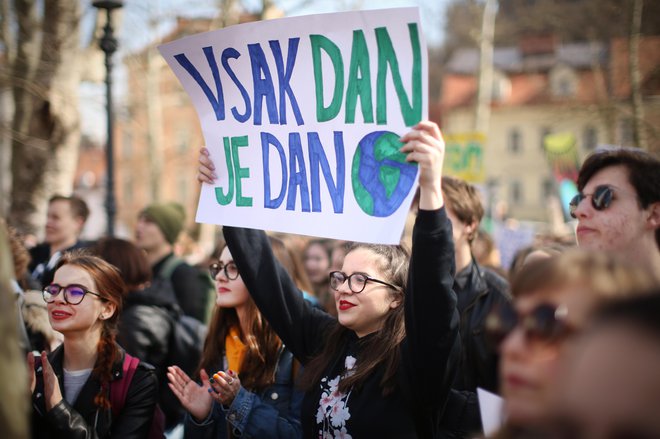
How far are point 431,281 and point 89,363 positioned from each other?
67.4 inches

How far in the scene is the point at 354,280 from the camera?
2.98 metres

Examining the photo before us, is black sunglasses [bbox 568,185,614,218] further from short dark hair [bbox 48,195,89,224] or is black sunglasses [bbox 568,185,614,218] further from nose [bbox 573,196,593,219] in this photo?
short dark hair [bbox 48,195,89,224]

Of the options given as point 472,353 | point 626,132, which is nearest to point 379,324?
point 472,353

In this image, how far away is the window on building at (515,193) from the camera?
52875mm

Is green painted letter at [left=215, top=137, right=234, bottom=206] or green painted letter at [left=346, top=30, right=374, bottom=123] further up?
green painted letter at [left=346, top=30, right=374, bottom=123]

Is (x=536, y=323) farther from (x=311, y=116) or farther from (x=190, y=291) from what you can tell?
(x=190, y=291)

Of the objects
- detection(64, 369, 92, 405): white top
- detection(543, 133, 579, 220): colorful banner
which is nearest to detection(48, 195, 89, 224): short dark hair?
detection(64, 369, 92, 405): white top

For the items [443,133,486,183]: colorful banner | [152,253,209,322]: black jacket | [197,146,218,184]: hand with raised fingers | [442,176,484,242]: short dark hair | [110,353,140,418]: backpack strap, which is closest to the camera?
[110,353,140,418]: backpack strap

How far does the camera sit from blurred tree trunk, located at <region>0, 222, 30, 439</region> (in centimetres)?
155

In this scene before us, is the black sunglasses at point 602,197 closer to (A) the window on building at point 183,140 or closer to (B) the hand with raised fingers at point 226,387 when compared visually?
(B) the hand with raised fingers at point 226,387

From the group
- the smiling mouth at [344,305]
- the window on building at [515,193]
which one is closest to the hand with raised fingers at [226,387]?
the smiling mouth at [344,305]

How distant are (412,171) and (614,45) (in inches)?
568

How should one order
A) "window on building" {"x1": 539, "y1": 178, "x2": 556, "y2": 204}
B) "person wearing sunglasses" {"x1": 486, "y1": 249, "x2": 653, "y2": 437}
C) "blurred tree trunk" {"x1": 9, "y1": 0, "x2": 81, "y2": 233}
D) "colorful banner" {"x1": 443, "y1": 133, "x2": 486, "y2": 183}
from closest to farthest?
"person wearing sunglasses" {"x1": 486, "y1": 249, "x2": 653, "y2": 437}
"blurred tree trunk" {"x1": 9, "y1": 0, "x2": 81, "y2": 233}
"colorful banner" {"x1": 443, "y1": 133, "x2": 486, "y2": 183}
"window on building" {"x1": 539, "y1": 178, "x2": 556, "y2": 204}

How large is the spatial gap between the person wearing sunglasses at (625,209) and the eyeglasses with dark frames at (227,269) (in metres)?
1.71
